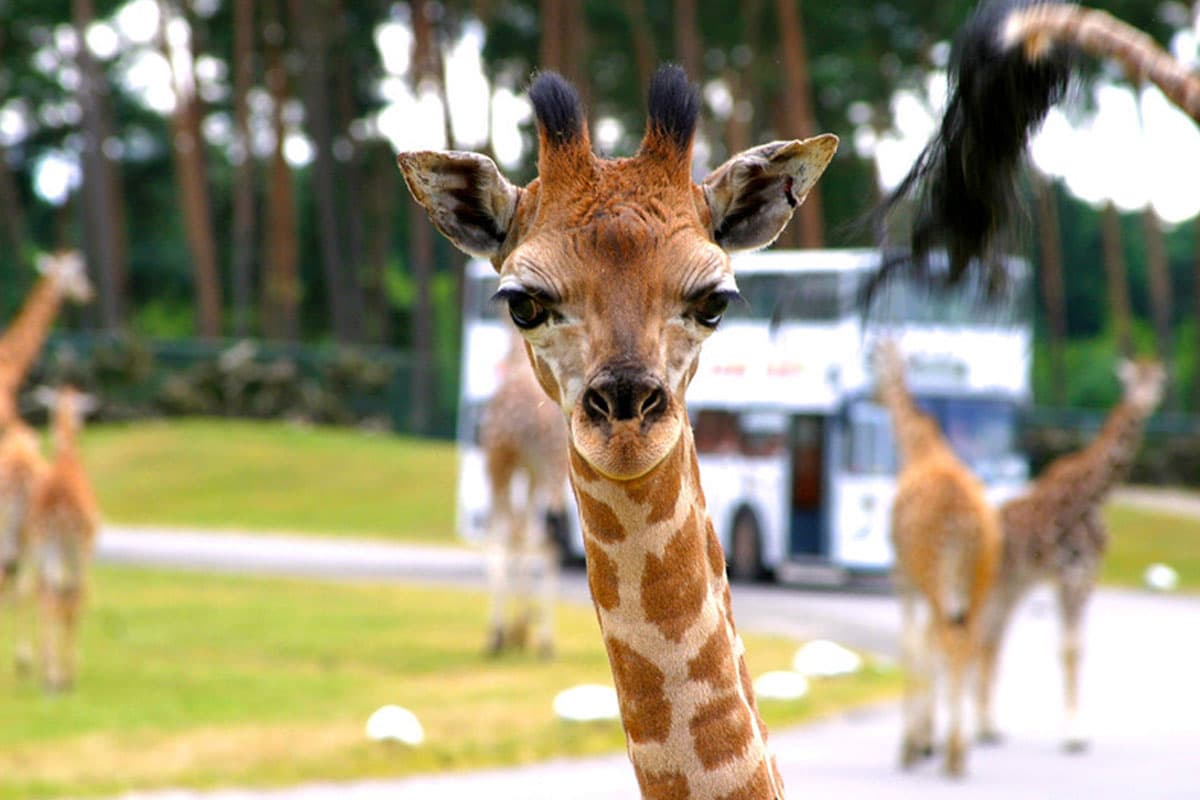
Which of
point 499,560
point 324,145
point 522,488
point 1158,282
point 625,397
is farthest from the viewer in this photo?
point 1158,282

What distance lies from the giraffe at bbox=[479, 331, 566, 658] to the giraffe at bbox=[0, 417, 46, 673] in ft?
14.0

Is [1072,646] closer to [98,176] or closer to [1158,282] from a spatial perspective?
[98,176]

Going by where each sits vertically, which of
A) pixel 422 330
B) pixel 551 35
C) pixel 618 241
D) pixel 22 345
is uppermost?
pixel 551 35

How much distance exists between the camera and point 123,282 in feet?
165

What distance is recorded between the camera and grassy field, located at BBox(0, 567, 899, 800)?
1172 centimetres

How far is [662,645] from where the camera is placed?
11.8 ft

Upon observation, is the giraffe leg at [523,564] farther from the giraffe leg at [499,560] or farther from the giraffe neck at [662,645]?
the giraffe neck at [662,645]

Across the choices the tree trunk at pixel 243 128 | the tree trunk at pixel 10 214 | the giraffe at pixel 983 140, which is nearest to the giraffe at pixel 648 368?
the giraffe at pixel 983 140

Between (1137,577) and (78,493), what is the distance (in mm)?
19515

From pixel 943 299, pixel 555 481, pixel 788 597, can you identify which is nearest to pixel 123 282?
pixel 788 597

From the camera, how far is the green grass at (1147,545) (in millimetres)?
29375

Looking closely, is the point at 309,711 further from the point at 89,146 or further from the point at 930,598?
the point at 89,146

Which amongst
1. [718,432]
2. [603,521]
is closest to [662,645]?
[603,521]

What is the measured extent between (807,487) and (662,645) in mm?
23086
